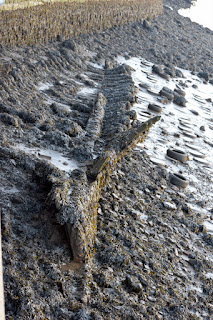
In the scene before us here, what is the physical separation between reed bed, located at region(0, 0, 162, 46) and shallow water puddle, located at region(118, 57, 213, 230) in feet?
6.46

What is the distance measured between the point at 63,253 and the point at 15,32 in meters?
6.79

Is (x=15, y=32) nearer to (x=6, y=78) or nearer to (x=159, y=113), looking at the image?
(x=6, y=78)

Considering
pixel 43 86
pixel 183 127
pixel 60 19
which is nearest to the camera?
pixel 43 86

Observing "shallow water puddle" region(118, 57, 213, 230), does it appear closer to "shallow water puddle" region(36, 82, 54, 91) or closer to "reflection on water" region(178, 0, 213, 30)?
"shallow water puddle" region(36, 82, 54, 91)

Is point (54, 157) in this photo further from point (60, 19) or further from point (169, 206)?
point (60, 19)

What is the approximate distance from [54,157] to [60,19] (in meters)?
7.79

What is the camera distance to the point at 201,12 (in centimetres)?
3350

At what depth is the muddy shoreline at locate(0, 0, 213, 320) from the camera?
3.37 meters

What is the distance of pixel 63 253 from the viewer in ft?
12.3

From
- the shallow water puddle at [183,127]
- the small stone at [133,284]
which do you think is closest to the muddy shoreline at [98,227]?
the small stone at [133,284]

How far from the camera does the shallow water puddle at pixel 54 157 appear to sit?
4.96 m

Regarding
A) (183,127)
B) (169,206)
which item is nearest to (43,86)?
(183,127)

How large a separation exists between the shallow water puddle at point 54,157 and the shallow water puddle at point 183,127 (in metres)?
2.09

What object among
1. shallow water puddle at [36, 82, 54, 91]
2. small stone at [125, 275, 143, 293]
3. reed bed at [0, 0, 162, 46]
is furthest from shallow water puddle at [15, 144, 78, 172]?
reed bed at [0, 0, 162, 46]
